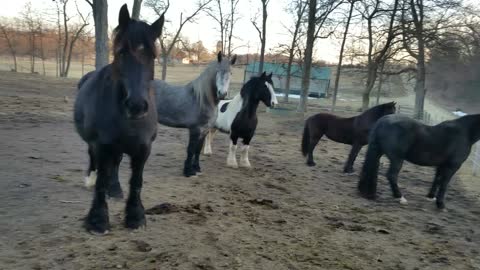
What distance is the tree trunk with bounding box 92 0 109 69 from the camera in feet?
38.8

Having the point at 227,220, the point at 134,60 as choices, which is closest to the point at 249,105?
the point at 227,220

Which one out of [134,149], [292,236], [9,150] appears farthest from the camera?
[9,150]

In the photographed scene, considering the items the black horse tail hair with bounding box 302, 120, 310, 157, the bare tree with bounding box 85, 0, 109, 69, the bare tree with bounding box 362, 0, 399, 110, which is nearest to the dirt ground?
the black horse tail hair with bounding box 302, 120, 310, 157

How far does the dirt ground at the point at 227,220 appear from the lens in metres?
3.21

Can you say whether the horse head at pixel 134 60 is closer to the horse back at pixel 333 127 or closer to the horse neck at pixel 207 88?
the horse neck at pixel 207 88

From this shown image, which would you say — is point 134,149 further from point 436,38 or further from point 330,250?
point 436,38

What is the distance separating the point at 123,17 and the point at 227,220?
245 centimetres

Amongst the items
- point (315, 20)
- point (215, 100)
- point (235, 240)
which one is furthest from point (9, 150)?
point (315, 20)

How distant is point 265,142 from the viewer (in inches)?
455

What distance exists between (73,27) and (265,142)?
3923 cm

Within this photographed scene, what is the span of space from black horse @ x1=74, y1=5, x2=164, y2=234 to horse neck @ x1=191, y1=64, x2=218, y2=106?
288 centimetres

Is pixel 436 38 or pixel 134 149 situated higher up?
pixel 436 38

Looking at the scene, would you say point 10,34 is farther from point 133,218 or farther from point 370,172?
point 133,218

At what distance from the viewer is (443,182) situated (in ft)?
19.8
